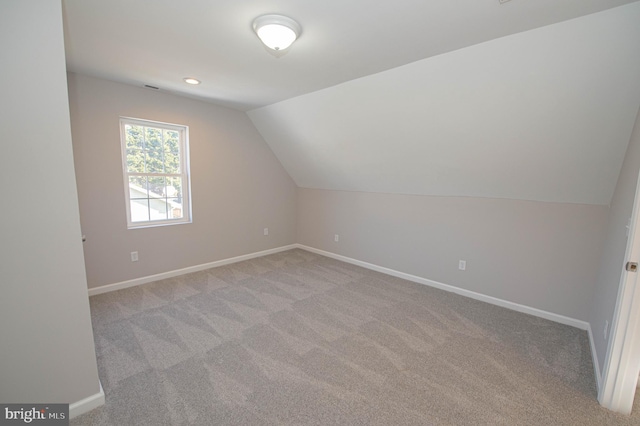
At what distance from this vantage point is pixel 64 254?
153 cm

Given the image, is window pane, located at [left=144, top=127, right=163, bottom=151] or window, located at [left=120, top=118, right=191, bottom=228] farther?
window pane, located at [left=144, top=127, right=163, bottom=151]

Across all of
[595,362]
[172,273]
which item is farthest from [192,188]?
[595,362]

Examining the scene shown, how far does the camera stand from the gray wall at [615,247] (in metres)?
1.87

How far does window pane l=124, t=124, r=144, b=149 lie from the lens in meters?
3.36

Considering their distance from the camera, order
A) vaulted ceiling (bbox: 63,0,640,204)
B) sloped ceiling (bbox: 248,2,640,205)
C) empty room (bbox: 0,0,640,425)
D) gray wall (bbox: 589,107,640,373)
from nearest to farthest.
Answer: empty room (bbox: 0,0,640,425) < vaulted ceiling (bbox: 63,0,640,204) < sloped ceiling (bbox: 248,2,640,205) < gray wall (bbox: 589,107,640,373)

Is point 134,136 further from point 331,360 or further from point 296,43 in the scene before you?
point 331,360

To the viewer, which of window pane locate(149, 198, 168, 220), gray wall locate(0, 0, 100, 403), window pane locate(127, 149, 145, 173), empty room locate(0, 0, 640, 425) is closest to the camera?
gray wall locate(0, 0, 100, 403)

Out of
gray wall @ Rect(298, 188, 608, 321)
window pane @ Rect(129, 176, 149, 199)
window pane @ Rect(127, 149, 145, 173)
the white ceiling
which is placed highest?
the white ceiling

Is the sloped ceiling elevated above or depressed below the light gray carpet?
above

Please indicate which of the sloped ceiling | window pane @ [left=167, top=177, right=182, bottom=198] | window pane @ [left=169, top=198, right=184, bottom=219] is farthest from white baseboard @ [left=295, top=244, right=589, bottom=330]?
window pane @ [left=167, top=177, right=182, bottom=198]

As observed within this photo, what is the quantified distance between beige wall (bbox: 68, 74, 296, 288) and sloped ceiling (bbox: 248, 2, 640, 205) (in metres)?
0.87

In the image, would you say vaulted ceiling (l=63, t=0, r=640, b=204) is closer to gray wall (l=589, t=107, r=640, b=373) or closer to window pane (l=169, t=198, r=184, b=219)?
gray wall (l=589, t=107, r=640, b=373)

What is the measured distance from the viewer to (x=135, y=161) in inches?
136

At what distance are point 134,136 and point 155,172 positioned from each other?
479 millimetres
